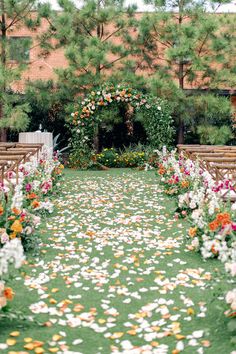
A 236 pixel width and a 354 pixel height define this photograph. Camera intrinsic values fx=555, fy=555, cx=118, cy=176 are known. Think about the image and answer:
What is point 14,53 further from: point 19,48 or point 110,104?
point 110,104

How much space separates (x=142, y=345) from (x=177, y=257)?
2.27 metres

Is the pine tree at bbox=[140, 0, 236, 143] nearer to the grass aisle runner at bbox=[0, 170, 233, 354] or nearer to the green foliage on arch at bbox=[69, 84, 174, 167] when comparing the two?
the green foliage on arch at bbox=[69, 84, 174, 167]

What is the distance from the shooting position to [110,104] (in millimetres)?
16641

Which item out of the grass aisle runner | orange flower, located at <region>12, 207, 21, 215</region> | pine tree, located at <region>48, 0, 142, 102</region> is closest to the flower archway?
pine tree, located at <region>48, 0, 142, 102</region>

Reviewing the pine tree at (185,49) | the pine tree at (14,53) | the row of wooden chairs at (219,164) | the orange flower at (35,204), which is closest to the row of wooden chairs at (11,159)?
the orange flower at (35,204)

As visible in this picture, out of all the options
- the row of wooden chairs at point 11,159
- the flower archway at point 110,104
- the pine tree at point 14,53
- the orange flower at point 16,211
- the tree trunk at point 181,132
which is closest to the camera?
the orange flower at point 16,211

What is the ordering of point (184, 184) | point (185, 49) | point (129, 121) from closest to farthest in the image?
point (184, 184)
point (185, 49)
point (129, 121)

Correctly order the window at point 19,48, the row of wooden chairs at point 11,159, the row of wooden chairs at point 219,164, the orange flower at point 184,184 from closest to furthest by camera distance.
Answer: the row of wooden chairs at point 219,164, the row of wooden chairs at point 11,159, the orange flower at point 184,184, the window at point 19,48

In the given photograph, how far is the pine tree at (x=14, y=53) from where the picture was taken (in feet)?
53.7

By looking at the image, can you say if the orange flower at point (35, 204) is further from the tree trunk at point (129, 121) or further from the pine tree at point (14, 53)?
the tree trunk at point (129, 121)

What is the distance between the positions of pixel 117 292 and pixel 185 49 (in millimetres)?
13074

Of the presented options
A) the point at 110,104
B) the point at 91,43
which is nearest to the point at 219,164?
the point at 110,104

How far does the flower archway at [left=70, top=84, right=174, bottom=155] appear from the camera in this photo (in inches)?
Result: 632

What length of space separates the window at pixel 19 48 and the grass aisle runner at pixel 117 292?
33.8ft
